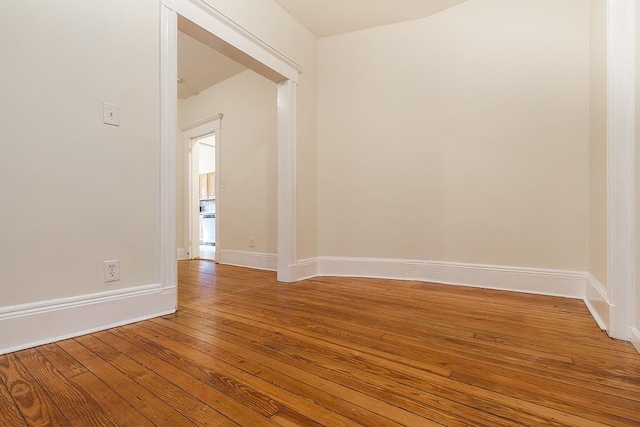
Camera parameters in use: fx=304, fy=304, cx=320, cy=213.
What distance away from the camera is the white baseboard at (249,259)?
12.4 ft

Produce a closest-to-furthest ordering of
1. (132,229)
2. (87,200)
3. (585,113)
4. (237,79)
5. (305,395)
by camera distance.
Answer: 1. (305,395)
2. (87,200)
3. (132,229)
4. (585,113)
5. (237,79)

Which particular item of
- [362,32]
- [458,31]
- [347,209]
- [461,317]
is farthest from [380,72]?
[461,317]

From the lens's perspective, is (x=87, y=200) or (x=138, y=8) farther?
(x=138, y=8)

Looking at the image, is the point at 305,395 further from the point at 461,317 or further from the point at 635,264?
the point at 635,264

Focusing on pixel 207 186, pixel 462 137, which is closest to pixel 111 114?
pixel 462 137

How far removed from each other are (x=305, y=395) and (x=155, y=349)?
81 cm

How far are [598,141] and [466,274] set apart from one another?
141cm

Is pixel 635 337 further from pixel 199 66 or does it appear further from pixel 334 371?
pixel 199 66

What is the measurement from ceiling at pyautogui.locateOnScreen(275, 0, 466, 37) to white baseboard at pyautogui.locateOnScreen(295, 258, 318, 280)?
2.48 m

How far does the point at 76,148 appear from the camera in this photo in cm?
162

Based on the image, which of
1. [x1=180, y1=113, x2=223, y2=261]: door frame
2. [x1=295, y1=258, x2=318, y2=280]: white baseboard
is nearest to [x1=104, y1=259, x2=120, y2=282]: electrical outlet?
[x1=295, y1=258, x2=318, y2=280]: white baseboard

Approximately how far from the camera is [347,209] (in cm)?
334

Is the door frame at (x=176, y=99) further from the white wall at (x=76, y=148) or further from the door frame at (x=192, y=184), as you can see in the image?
the door frame at (x=192, y=184)

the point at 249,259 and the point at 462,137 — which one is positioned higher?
the point at 462,137
